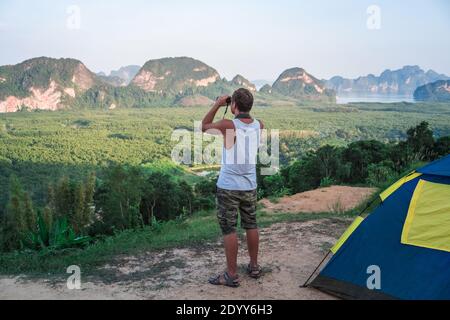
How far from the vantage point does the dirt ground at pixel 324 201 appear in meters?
7.02

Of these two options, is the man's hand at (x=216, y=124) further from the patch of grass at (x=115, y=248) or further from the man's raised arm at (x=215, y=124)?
the patch of grass at (x=115, y=248)

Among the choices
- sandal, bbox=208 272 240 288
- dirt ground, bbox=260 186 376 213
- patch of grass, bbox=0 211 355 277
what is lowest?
dirt ground, bbox=260 186 376 213

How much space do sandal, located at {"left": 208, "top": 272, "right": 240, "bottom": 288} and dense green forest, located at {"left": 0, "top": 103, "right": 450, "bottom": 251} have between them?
72.7 inches

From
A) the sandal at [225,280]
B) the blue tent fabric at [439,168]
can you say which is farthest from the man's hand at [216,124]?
the blue tent fabric at [439,168]

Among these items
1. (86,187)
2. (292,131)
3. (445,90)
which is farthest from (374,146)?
(445,90)

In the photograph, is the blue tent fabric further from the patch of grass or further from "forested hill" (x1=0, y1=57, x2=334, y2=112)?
"forested hill" (x1=0, y1=57, x2=334, y2=112)

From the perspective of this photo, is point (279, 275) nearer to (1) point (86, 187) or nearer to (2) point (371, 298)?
(2) point (371, 298)

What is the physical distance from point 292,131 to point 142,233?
2004 inches

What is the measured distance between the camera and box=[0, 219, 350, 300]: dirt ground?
3.22 meters

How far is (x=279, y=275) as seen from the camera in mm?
3609

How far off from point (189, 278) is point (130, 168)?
1406 cm

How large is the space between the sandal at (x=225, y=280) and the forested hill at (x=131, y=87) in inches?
4350

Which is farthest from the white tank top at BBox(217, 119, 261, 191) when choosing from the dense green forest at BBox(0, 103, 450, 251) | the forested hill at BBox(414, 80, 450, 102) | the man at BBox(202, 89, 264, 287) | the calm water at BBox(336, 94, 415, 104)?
the calm water at BBox(336, 94, 415, 104)

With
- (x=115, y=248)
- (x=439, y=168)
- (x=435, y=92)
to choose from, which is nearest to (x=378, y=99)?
(x=435, y=92)
